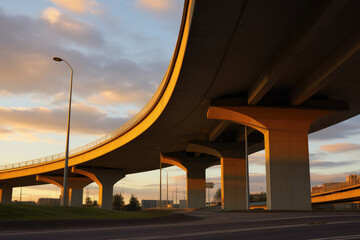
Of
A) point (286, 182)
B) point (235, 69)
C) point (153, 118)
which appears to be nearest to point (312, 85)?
point (235, 69)

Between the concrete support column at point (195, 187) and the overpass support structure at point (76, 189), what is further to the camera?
the overpass support structure at point (76, 189)

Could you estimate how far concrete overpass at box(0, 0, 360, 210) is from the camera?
17.6m

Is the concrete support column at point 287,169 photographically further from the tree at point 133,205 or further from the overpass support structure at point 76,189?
the tree at point 133,205

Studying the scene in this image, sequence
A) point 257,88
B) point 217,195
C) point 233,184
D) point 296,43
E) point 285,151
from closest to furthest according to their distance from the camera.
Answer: point 296,43 → point 257,88 → point 285,151 → point 233,184 → point 217,195

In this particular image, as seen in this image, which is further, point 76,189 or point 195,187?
Answer: point 76,189

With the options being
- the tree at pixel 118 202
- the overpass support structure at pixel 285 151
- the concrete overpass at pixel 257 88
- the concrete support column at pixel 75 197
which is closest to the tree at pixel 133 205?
the tree at pixel 118 202

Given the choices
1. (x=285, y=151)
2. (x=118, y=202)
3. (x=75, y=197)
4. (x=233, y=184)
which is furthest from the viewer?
(x=118, y=202)

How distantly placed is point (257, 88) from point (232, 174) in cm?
2090

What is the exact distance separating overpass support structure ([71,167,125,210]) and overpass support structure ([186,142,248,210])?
33.2m

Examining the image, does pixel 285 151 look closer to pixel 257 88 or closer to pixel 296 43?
pixel 257 88

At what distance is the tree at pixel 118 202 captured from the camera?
116562mm

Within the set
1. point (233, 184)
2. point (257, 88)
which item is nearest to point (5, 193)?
point (233, 184)

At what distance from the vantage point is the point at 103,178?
7500 centimetres

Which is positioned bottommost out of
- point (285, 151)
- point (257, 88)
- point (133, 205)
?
point (133, 205)
